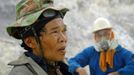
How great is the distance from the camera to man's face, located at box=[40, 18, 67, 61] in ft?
7.45

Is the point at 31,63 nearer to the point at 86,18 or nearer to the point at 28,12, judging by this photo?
the point at 28,12

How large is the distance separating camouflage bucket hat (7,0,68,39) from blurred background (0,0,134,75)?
6.68 meters

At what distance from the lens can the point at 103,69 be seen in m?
5.43

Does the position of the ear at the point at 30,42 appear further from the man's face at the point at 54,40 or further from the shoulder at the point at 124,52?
the shoulder at the point at 124,52

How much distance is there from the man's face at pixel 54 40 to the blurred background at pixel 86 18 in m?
6.72

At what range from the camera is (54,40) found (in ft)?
7.53

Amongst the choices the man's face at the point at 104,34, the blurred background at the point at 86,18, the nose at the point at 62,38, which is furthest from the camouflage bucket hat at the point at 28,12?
the blurred background at the point at 86,18

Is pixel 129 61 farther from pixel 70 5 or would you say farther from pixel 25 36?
pixel 70 5

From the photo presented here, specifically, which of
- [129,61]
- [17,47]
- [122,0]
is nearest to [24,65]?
[129,61]

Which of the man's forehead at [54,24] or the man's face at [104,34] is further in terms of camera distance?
the man's face at [104,34]

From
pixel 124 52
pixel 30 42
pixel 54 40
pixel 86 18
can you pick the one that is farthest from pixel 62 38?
pixel 86 18

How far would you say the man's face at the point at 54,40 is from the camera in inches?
89.4

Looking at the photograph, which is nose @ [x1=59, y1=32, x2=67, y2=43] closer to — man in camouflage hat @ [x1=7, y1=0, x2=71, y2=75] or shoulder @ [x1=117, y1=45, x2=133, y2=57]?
man in camouflage hat @ [x1=7, y1=0, x2=71, y2=75]

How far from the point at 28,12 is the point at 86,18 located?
8.74 m
